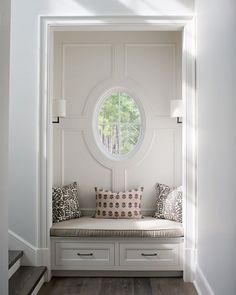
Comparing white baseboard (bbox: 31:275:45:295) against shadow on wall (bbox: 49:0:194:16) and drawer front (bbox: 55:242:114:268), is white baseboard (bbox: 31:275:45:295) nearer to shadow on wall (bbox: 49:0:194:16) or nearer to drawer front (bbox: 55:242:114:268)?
drawer front (bbox: 55:242:114:268)

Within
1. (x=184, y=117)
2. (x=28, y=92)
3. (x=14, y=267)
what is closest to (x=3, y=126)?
(x=28, y=92)

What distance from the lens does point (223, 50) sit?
8.73 ft

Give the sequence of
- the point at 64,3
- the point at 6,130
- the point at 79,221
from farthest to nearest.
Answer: the point at 79,221 → the point at 64,3 → the point at 6,130

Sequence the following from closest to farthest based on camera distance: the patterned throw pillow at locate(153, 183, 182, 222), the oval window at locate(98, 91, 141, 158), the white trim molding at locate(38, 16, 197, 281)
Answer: the white trim molding at locate(38, 16, 197, 281) → the patterned throw pillow at locate(153, 183, 182, 222) → the oval window at locate(98, 91, 141, 158)

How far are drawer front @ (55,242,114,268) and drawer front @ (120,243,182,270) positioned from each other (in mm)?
137

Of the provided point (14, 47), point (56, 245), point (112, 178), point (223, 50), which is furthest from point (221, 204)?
point (14, 47)

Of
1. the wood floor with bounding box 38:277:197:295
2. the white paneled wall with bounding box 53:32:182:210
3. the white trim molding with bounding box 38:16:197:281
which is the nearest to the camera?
the wood floor with bounding box 38:277:197:295

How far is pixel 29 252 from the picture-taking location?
12.6 ft

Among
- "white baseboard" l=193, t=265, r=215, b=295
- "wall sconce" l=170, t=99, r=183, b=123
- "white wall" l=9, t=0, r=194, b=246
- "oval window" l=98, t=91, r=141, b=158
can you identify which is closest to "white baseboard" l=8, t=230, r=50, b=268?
"white wall" l=9, t=0, r=194, b=246

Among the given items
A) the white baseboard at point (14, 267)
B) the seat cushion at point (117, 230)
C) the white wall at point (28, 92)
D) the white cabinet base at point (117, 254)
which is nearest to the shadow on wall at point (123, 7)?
the white wall at point (28, 92)

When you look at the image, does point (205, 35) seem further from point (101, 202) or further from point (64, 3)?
point (101, 202)

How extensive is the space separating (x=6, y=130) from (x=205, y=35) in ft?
5.98

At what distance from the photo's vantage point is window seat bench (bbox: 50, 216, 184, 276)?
388cm

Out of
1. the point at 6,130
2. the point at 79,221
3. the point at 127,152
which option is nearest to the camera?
the point at 6,130
